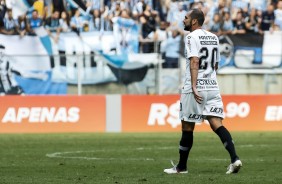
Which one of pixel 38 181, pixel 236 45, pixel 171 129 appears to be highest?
pixel 38 181

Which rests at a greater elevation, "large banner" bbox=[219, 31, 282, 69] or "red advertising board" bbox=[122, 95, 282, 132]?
"large banner" bbox=[219, 31, 282, 69]

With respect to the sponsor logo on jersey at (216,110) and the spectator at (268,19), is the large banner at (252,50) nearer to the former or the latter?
the spectator at (268,19)

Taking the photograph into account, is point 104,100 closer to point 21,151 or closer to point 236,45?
point 236,45

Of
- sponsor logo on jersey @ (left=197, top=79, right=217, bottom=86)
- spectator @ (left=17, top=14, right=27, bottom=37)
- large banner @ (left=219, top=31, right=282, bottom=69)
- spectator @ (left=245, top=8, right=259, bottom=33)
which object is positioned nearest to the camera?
sponsor logo on jersey @ (left=197, top=79, right=217, bottom=86)

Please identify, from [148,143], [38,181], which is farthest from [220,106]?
[148,143]

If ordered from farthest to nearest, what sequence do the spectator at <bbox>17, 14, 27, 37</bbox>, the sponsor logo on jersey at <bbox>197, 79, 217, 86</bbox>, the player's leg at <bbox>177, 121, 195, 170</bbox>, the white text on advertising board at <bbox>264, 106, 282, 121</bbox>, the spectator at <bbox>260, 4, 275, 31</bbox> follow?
the spectator at <bbox>260, 4, 275, 31</bbox> < the spectator at <bbox>17, 14, 27, 37</bbox> < the white text on advertising board at <bbox>264, 106, 282, 121</bbox> < the player's leg at <bbox>177, 121, 195, 170</bbox> < the sponsor logo on jersey at <bbox>197, 79, 217, 86</bbox>

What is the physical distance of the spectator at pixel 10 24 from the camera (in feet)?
99.2

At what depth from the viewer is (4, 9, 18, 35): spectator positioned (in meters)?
30.2

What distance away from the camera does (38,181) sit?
10883 mm

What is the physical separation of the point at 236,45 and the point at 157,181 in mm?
19260

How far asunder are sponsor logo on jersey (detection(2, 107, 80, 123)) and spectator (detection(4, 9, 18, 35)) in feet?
15.3

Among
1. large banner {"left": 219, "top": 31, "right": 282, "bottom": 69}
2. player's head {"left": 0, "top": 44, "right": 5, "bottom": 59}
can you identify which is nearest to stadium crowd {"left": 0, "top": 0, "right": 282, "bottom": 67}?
large banner {"left": 219, "top": 31, "right": 282, "bottom": 69}

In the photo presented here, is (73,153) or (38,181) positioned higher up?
(38,181)

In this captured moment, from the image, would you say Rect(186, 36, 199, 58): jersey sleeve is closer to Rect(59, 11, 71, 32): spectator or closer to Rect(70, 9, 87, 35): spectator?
Rect(70, 9, 87, 35): spectator
